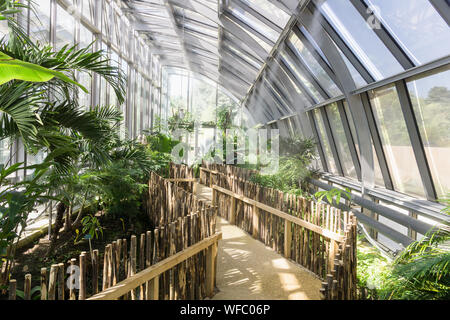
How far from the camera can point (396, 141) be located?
5.26 metres

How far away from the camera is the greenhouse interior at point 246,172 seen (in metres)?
2.55

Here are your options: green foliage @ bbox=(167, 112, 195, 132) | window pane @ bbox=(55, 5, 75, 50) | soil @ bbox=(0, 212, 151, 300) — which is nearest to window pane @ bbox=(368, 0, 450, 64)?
soil @ bbox=(0, 212, 151, 300)

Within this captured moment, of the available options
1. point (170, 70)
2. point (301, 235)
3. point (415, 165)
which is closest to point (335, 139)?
point (415, 165)

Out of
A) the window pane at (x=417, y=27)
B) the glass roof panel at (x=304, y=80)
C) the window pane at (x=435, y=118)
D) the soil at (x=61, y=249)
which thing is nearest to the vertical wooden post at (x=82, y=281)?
the soil at (x=61, y=249)

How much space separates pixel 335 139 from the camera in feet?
26.9

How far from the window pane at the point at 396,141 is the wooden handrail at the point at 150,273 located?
11.8 ft

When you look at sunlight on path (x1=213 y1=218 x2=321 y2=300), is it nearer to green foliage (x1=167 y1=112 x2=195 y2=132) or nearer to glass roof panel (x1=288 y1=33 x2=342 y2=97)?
glass roof panel (x1=288 y1=33 x2=342 y2=97)

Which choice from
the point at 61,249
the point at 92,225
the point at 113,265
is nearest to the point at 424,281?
the point at 113,265

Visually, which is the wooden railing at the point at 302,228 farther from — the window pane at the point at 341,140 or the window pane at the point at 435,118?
the window pane at the point at 341,140

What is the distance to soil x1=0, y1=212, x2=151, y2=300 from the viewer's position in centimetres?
366

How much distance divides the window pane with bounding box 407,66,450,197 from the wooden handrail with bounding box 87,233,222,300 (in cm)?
333

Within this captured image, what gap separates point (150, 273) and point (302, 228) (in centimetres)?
246

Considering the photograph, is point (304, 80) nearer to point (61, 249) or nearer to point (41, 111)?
point (41, 111)
